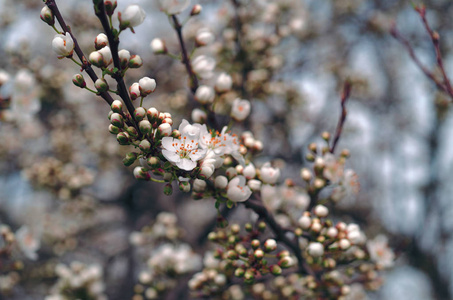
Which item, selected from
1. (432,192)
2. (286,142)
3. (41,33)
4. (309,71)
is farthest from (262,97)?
(41,33)

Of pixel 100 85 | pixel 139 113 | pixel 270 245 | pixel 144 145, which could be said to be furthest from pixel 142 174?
pixel 270 245

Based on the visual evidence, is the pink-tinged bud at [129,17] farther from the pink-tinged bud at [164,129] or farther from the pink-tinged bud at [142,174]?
the pink-tinged bud at [142,174]

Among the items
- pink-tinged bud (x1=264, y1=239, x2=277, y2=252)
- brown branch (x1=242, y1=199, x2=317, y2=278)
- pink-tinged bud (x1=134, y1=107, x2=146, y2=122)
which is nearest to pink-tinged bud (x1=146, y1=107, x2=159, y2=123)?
pink-tinged bud (x1=134, y1=107, x2=146, y2=122)

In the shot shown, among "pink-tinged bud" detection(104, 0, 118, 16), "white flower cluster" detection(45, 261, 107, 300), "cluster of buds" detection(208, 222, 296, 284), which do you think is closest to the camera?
"pink-tinged bud" detection(104, 0, 118, 16)

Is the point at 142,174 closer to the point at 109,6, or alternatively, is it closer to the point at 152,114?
the point at 152,114

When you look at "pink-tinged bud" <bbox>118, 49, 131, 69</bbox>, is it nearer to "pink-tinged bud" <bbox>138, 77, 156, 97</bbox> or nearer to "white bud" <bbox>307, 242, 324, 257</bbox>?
"pink-tinged bud" <bbox>138, 77, 156, 97</bbox>

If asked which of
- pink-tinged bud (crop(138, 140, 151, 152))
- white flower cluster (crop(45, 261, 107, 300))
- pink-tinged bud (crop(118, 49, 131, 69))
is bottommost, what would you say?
white flower cluster (crop(45, 261, 107, 300))
